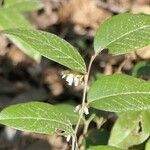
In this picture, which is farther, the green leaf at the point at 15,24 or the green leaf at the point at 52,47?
the green leaf at the point at 15,24

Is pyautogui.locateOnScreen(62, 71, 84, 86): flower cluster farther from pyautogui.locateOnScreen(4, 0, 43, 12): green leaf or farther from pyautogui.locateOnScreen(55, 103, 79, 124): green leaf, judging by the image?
pyautogui.locateOnScreen(4, 0, 43, 12): green leaf

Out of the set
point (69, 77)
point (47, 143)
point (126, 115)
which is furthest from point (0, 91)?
point (69, 77)

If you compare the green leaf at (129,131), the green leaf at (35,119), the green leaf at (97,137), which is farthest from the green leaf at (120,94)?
the green leaf at (97,137)

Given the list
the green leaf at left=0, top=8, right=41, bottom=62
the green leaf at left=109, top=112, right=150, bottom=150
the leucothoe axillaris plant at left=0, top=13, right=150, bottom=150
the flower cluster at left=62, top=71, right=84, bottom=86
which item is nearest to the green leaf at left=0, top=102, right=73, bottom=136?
the leucothoe axillaris plant at left=0, top=13, right=150, bottom=150

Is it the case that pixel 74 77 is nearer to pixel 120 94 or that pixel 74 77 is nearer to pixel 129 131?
pixel 120 94

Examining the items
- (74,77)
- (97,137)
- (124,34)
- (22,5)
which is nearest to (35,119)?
(74,77)

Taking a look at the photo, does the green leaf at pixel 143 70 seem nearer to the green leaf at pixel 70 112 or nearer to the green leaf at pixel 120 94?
the green leaf at pixel 70 112
